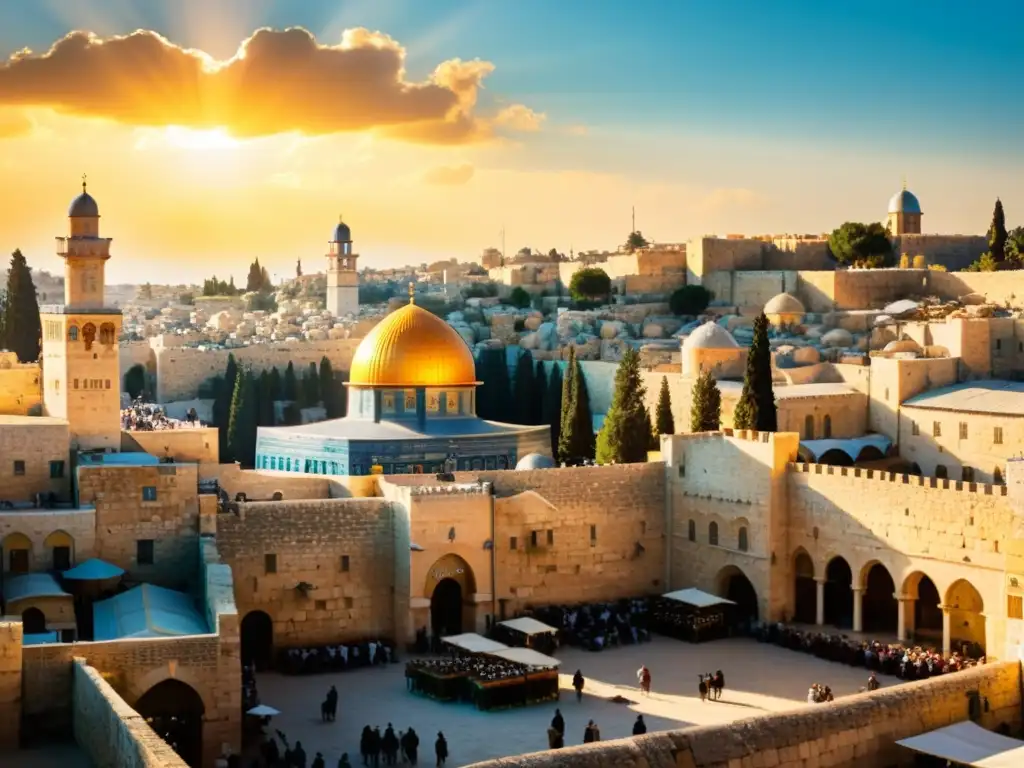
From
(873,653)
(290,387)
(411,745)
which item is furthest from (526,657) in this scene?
(290,387)

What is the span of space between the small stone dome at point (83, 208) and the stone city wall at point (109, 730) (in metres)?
10.5

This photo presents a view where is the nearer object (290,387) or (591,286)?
(290,387)

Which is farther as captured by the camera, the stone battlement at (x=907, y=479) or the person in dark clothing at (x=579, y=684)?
the stone battlement at (x=907, y=479)

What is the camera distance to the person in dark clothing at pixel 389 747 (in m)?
19.7

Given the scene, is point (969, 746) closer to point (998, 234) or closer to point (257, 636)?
point (257, 636)

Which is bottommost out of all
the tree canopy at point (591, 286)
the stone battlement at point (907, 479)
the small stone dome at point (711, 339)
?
the stone battlement at point (907, 479)

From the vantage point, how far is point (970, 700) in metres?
18.1

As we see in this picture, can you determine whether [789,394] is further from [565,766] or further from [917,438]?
[565,766]

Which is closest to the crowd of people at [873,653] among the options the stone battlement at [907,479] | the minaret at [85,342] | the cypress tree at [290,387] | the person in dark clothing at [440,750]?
the stone battlement at [907,479]

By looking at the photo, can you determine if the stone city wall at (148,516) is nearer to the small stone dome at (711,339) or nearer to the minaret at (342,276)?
the small stone dome at (711,339)

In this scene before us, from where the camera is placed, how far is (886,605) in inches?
1099

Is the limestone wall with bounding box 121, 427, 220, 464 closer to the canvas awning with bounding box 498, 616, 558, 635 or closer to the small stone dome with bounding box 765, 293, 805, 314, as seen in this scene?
the canvas awning with bounding box 498, 616, 558, 635

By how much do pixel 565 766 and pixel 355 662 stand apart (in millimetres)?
12635

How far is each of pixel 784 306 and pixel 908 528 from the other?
82.9ft
